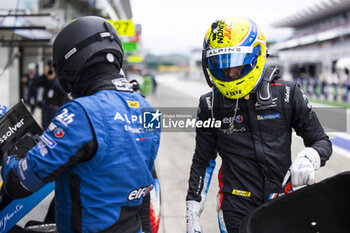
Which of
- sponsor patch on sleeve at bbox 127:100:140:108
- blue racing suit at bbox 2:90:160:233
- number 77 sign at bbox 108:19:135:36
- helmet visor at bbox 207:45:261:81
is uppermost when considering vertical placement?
number 77 sign at bbox 108:19:135:36

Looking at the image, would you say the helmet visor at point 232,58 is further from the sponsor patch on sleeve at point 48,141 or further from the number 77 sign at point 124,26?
the number 77 sign at point 124,26

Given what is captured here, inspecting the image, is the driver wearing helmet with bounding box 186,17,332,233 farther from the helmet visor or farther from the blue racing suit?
the blue racing suit

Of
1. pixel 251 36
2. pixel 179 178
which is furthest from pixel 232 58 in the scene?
pixel 179 178

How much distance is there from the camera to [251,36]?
2.17 m

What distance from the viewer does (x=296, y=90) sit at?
2119 mm

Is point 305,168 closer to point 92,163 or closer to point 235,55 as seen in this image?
point 235,55

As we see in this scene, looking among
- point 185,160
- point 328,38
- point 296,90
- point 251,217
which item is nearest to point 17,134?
point 251,217

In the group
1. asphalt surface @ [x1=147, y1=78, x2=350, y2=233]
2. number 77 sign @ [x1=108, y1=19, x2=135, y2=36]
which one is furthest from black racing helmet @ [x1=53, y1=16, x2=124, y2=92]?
number 77 sign @ [x1=108, y1=19, x2=135, y2=36]

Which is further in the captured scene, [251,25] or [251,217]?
[251,25]

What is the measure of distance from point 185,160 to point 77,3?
23.4 meters

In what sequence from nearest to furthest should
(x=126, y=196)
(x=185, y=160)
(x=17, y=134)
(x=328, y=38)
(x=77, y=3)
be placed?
1. (x=126, y=196)
2. (x=17, y=134)
3. (x=185, y=160)
4. (x=77, y=3)
5. (x=328, y=38)

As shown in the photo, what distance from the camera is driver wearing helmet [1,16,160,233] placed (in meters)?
1.44

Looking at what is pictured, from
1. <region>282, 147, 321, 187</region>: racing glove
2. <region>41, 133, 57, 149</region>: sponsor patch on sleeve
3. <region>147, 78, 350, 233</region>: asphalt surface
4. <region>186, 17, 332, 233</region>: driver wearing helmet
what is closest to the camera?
<region>41, 133, 57, 149</region>: sponsor patch on sleeve

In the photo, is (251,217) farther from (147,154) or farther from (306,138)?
(306,138)
